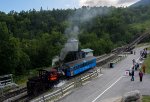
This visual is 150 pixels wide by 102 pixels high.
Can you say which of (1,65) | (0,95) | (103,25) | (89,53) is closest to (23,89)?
(0,95)

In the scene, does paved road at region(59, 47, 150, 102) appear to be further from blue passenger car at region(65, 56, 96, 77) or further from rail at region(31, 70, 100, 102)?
blue passenger car at region(65, 56, 96, 77)

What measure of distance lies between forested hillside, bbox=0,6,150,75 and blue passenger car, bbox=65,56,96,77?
387 inches

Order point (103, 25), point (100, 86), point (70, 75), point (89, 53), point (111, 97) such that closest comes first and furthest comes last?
1. point (111, 97)
2. point (100, 86)
3. point (70, 75)
4. point (89, 53)
5. point (103, 25)

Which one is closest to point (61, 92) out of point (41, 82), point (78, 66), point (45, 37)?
point (41, 82)

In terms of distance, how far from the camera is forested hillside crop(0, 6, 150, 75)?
150ft

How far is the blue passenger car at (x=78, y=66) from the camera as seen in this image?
37438 millimetres

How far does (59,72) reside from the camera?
116 feet

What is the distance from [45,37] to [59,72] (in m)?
39.0

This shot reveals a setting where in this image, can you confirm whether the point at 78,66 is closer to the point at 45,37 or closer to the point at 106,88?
the point at 106,88

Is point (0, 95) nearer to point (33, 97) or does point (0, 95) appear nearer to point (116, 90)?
point (33, 97)

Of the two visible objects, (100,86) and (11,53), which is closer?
(100,86)

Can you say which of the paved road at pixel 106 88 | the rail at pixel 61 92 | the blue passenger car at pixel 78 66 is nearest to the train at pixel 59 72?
the blue passenger car at pixel 78 66

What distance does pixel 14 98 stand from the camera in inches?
1172

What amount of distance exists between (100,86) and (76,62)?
899 cm
